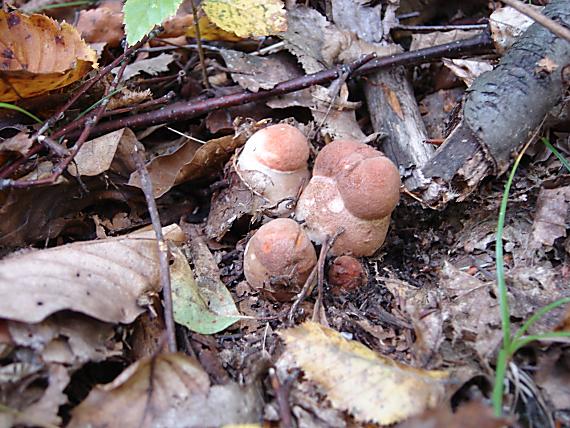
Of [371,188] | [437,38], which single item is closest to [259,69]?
[437,38]

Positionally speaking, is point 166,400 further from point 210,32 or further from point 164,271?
point 210,32

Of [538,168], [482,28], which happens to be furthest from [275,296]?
[482,28]

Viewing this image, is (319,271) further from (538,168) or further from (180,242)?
(538,168)

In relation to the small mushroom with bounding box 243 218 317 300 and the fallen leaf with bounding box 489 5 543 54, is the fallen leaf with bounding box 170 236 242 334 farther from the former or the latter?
the fallen leaf with bounding box 489 5 543 54

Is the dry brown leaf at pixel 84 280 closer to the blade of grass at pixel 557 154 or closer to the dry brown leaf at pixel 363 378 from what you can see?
the dry brown leaf at pixel 363 378

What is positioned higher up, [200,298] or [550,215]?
[550,215]

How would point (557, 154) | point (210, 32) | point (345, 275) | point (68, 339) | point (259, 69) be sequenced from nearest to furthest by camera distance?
point (68, 339), point (345, 275), point (557, 154), point (259, 69), point (210, 32)

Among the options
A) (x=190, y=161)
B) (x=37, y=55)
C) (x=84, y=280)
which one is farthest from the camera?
(x=190, y=161)
